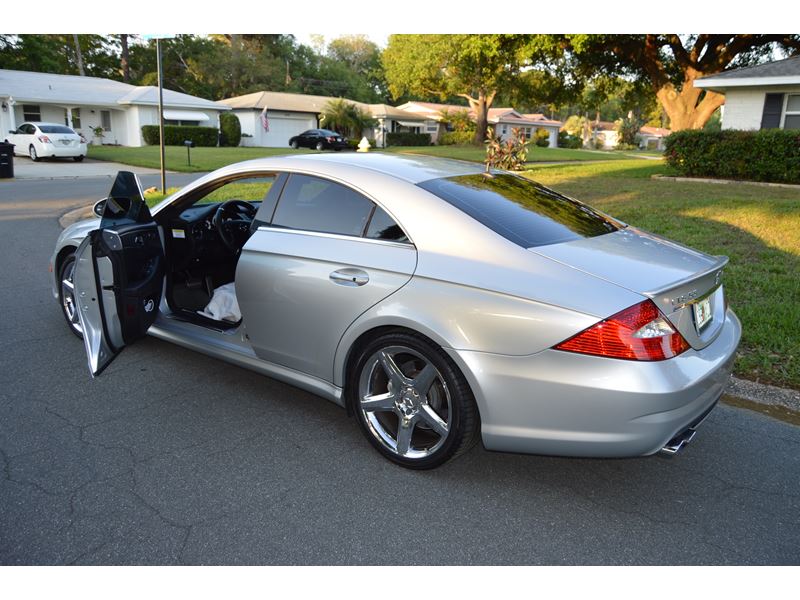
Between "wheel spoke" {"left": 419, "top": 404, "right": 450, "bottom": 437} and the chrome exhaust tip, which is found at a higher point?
the chrome exhaust tip

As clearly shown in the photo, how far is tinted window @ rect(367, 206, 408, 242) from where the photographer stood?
3342 millimetres

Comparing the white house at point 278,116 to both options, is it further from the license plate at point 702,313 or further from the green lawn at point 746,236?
the license plate at point 702,313

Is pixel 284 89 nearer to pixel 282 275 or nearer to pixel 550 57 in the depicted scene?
pixel 550 57

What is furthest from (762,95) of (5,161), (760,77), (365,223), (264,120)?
(264,120)

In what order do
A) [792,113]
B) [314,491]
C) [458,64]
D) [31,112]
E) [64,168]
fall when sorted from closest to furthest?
[314,491] → [792,113] → [64,168] → [458,64] → [31,112]

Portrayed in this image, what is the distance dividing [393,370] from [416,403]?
21 centimetres

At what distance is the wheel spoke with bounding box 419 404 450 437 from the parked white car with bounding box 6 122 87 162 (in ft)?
91.1

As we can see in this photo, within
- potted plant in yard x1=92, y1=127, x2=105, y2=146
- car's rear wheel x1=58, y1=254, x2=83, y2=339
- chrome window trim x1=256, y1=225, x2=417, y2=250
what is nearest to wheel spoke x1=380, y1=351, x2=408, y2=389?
chrome window trim x1=256, y1=225, x2=417, y2=250

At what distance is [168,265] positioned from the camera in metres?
4.65

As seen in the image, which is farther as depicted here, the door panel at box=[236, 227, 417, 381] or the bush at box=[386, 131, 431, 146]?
the bush at box=[386, 131, 431, 146]

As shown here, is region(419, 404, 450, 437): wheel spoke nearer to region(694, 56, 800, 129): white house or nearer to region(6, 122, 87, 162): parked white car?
region(694, 56, 800, 129): white house

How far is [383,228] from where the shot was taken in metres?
3.41

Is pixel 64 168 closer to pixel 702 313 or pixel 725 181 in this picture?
pixel 725 181
